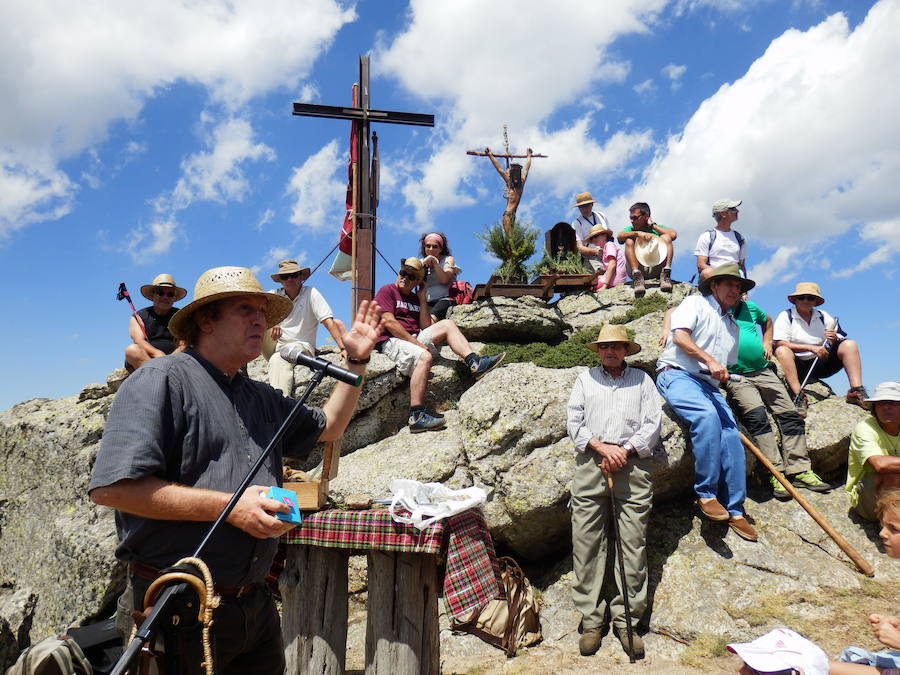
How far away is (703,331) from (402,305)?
3989 mm

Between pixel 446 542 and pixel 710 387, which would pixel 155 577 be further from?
pixel 710 387

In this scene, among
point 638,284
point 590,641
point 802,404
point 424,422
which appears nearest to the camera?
point 590,641

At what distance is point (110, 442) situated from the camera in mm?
2191

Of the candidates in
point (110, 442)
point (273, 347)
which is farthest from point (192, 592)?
point (273, 347)

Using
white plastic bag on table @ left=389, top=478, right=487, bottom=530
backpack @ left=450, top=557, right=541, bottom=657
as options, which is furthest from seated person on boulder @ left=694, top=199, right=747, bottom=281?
white plastic bag on table @ left=389, top=478, right=487, bottom=530

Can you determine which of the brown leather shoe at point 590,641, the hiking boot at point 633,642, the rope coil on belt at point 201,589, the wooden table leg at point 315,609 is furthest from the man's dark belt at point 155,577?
the hiking boot at point 633,642

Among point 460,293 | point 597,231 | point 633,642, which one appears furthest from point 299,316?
point 597,231

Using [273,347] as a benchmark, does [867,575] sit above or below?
below

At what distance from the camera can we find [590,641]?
5262mm

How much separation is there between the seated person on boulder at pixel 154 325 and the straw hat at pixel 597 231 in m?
7.06

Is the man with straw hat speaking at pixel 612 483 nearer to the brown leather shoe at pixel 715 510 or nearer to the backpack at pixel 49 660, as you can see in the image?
the brown leather shoe at pixel 715 510

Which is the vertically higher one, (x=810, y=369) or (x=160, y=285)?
(x=160, y=285)

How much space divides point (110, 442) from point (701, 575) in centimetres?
552

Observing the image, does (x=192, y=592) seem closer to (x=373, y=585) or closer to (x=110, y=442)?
(x=110, y=442)
